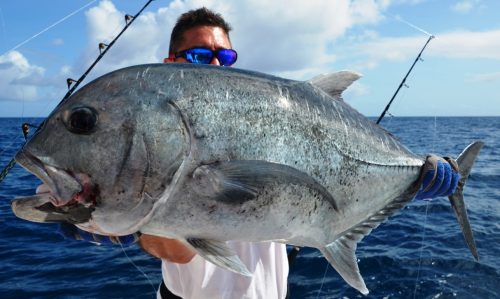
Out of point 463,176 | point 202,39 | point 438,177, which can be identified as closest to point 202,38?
point 202,39

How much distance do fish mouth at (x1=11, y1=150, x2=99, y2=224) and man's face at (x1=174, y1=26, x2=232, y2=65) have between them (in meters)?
1.93

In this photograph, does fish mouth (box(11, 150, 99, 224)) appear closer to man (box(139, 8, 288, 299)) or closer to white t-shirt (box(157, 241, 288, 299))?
man (box(139, 8, 288, 299))

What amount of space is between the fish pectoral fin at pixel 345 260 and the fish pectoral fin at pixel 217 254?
74 cm

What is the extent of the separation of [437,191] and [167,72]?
2.62 m

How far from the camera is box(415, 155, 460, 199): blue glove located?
3170 mm

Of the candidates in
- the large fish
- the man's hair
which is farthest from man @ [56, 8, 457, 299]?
the large fish

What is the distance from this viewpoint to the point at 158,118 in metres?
1.83

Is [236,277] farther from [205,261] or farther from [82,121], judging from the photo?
[82,121]

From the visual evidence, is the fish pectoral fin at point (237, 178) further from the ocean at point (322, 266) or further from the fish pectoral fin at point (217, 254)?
the ocean at point (322, 266)

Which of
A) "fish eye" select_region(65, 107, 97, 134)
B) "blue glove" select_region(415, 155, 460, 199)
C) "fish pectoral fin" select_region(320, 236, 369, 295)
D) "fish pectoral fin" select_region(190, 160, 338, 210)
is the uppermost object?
"fish eye" select_region(65, 107, 97, 134)

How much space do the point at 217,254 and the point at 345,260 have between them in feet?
3.33

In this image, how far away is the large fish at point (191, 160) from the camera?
5.82ft

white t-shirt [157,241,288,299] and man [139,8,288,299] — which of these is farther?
white t-shirt [157,241,288,299]

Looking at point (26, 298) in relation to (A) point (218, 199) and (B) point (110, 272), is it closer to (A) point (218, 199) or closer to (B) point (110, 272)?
(B) point (110, 272)
